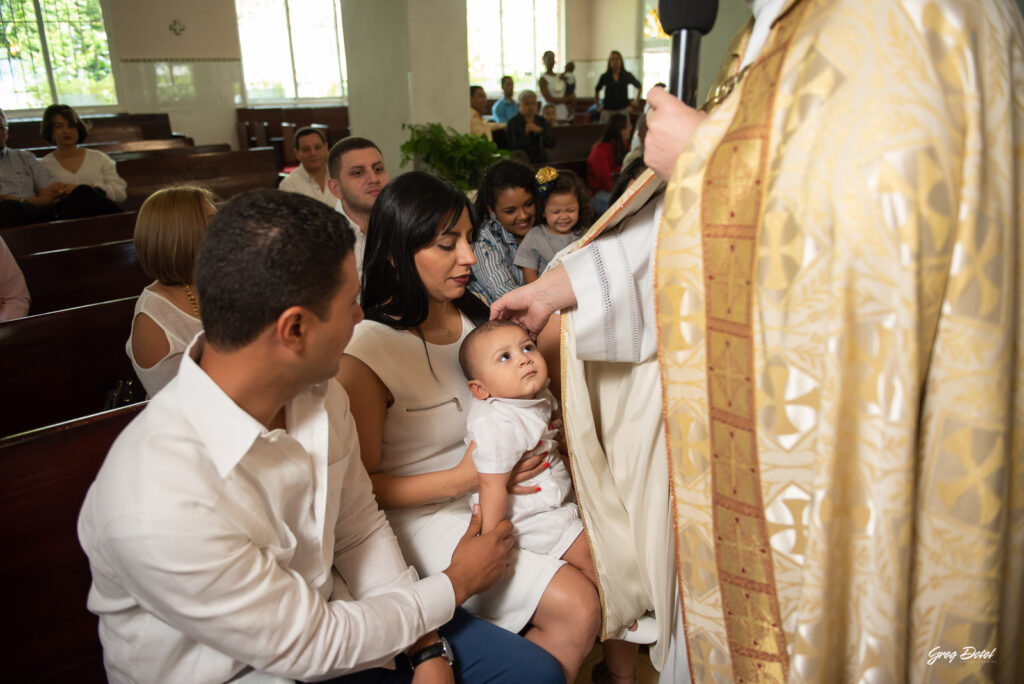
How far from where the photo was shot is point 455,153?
600cm

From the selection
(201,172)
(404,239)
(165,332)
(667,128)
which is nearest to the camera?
(667,128)

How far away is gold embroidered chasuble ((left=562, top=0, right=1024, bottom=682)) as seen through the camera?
996 mm

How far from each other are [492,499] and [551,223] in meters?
2.65

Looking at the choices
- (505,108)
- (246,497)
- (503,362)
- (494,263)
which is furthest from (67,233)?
(505,108)

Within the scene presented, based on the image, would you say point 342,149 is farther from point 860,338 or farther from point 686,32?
point 860,338

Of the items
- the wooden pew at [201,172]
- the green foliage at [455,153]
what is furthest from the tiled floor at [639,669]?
the wooden pew at [201,172]

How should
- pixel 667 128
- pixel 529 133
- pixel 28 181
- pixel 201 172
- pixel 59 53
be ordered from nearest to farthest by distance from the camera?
pixel 667 128 → pixel 28 181 → pixel 201 172 → pixel 529 133 → pixel 59 53

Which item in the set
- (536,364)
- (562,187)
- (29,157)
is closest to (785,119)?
(536,364)

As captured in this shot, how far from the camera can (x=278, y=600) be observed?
3.83ft

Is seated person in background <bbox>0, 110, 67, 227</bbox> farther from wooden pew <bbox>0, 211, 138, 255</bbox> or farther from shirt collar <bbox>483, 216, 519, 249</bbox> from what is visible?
shirt collar <bbox>483, 216, 519, 249</bbox>

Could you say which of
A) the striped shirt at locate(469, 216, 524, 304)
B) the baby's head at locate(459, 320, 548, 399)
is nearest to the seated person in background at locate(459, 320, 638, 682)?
the baby's head at locate(459, 320, 548, 399)

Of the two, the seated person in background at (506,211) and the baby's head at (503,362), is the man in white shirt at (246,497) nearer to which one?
the baby's head at (503,362)

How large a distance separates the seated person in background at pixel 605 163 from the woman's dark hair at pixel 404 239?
14.0ft

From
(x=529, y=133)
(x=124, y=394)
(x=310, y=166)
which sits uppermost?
(x=529, y=133)
